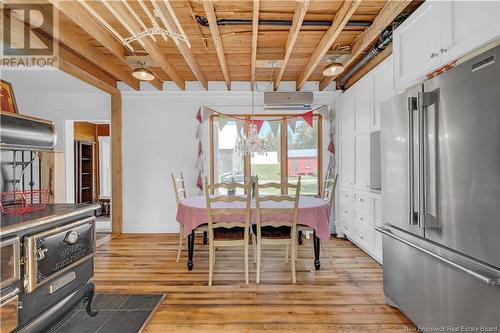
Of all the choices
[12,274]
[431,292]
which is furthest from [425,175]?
[12,274]

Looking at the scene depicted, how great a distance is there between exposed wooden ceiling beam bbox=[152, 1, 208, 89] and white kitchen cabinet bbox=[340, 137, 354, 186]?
2.54 metres

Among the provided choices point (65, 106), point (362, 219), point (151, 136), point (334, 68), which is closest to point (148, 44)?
point (334, 68)

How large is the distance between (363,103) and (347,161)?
100 centimetres

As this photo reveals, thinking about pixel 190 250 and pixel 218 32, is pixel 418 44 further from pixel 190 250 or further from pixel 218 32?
pixel 190 250

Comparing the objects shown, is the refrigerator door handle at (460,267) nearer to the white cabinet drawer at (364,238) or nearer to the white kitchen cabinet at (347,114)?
the white cabinet drawer at (364,238)

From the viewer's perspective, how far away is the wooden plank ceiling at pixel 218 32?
2.41m

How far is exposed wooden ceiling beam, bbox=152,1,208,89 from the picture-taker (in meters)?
2.25

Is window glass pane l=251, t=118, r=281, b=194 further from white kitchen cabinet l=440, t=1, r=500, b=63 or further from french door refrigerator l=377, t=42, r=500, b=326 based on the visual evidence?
white kitchen cabinet l=440, t=1, r=500, b=63

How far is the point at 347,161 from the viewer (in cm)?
441

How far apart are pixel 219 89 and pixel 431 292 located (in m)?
4.30

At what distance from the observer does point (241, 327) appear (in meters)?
2.12

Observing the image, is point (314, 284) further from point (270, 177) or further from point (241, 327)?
point (270, 177)

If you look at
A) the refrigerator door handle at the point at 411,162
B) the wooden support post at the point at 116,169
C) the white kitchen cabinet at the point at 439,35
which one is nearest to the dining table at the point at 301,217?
the refrigerator door handle at the point at 411,162

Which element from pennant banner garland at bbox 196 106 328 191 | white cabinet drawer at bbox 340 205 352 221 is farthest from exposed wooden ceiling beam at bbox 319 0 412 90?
white cabinet drawer at bbox 340 205 352 221
